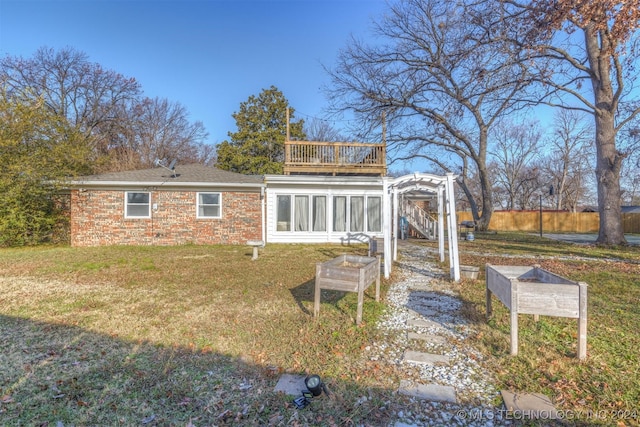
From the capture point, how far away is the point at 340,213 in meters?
12.8

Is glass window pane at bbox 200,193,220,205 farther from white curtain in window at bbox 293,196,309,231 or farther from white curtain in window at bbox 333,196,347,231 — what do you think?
white curtain in window at bbox 333,196,347,231

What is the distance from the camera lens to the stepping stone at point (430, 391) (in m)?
2.46

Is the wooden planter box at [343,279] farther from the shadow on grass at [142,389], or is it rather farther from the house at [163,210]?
the house at [163,210]

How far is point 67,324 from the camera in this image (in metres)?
4.02

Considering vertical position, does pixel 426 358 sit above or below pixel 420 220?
below

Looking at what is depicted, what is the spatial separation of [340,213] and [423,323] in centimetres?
879

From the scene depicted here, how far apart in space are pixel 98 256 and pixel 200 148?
23.9 meters

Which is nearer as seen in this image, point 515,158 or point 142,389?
point 142,389

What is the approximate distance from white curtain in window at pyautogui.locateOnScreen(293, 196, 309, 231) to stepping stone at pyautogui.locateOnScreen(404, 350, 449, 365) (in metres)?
9.70

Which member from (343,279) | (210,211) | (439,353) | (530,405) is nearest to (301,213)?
(210,211)

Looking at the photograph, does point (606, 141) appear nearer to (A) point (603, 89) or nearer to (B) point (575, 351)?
(A) point (603, 89)

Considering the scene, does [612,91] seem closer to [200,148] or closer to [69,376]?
[69,376]

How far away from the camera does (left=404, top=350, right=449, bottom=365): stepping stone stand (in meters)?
3.06

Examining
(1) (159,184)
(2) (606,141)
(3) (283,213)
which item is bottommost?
(3) (283,213)
